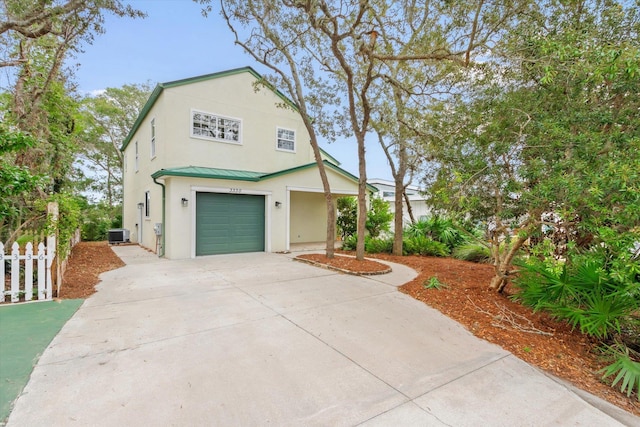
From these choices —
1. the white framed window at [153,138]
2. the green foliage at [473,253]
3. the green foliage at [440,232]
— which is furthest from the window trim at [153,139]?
the green foliage at [473,253]

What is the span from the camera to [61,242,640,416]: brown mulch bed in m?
3.22

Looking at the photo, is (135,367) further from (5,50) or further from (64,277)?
(5,50)

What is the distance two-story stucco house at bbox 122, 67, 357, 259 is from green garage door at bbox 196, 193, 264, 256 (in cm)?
3

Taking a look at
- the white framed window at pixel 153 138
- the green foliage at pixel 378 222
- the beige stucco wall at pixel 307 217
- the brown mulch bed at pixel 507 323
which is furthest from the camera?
the beige stucco wall at pixel 307 217

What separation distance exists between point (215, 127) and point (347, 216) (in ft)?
22.9

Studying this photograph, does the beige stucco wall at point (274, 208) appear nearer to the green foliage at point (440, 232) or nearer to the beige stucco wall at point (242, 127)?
the beige stucco wall at point (242, 127)

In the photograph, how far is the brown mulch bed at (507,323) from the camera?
127 inches

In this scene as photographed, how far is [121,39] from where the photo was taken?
824cm

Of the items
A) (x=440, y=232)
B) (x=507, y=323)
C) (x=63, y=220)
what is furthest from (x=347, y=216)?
(x=63, y=220)

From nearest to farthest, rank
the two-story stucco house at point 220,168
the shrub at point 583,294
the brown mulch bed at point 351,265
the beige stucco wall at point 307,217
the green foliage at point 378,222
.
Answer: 1. the shrub at point 583,294
2. the brown mulch bed at point 351,265
3. the two-story stucco house at point 220,168
4. the green foliage at point 378,222
5. the beige stucco wall at point 307,217

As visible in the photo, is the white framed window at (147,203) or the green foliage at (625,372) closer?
the green foliage at (625,372)

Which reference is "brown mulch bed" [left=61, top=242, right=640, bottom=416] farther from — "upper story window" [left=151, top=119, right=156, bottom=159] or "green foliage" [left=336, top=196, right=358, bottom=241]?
"green foliage" [left=336, top=196, right=358, bottom=241]

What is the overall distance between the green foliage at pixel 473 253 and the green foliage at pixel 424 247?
44 centimetres

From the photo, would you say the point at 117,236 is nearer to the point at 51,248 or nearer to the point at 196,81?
the point at 196,81
